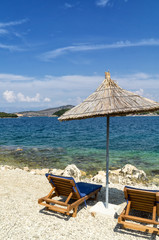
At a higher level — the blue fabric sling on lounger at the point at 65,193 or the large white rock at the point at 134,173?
the blue fabric sling on lounger at the point at 65,193

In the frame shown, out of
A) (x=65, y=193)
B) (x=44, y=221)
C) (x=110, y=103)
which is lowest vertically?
(x=44, y=221)

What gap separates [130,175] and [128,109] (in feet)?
18.7

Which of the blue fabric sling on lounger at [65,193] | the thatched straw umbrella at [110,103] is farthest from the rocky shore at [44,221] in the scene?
the thatched straw umbrella at [110,103]

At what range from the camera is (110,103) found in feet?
17.8

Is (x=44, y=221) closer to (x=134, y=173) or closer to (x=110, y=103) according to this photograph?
(x=110, y=103)

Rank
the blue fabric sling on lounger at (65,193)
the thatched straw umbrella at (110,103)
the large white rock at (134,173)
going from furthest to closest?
the large white rock at (134,173), the blue fabric sling on lounger at (65,193), the thatched straw umbrella at (110,103)

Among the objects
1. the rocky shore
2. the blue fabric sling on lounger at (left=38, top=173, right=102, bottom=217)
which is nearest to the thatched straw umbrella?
the blue fabric sling on lounger at (left=38, top=173, right=102, bottom=217)

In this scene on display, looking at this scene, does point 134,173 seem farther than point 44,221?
Yes

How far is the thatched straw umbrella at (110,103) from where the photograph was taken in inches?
207

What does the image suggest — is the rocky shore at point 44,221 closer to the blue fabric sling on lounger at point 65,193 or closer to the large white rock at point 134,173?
the blue fabric sling on lounger at point 65,193

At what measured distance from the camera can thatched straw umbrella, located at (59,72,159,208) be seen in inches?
207

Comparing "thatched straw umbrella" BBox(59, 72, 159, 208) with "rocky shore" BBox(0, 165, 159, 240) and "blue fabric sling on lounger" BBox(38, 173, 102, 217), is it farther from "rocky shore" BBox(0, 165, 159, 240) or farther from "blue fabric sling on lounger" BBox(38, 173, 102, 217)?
"rocky shore" BBox(0, 165, 159, 240)

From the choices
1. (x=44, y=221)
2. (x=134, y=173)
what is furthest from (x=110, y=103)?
(x=134, y=173)

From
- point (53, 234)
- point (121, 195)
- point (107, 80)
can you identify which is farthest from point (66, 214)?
point (107, 80)
